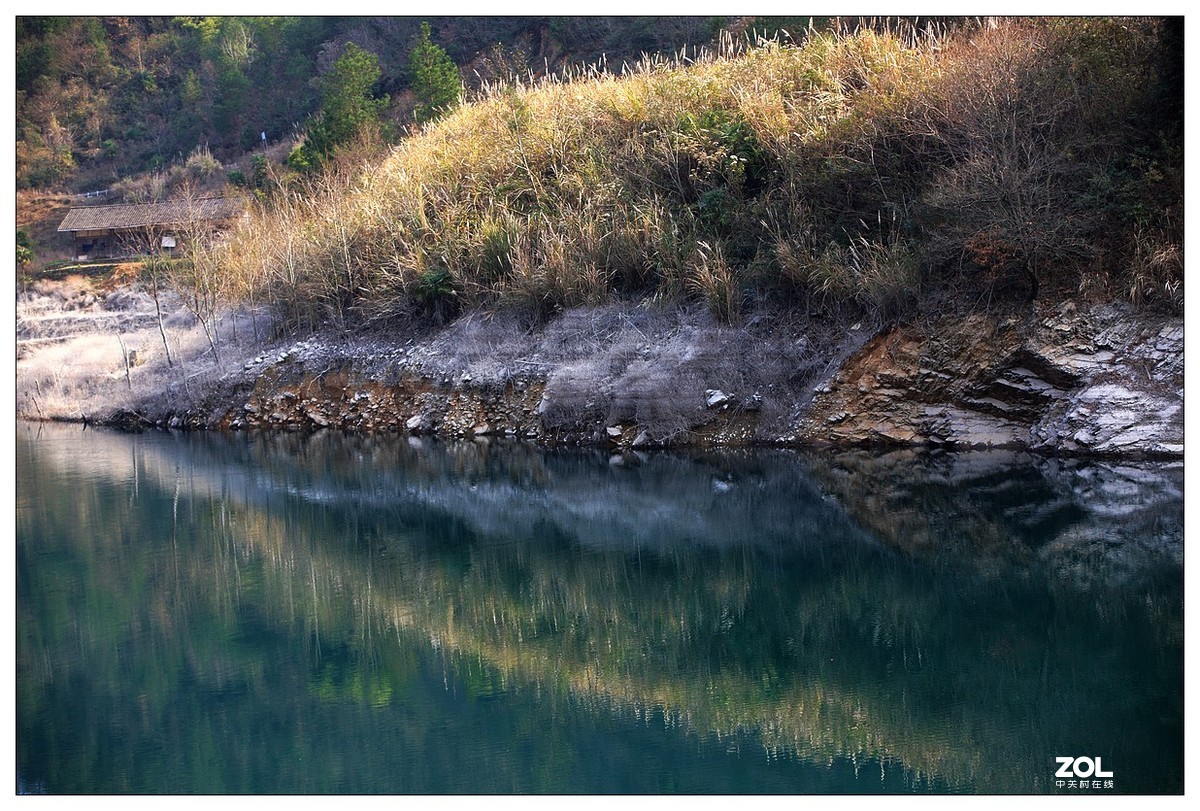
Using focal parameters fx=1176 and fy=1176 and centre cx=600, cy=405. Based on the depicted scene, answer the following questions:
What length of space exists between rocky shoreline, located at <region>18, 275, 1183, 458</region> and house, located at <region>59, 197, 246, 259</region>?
544 cm

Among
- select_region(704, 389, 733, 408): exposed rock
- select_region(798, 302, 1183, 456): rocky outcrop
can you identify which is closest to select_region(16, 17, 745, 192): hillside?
select_region(704, 389, 733, 408): exposed rock

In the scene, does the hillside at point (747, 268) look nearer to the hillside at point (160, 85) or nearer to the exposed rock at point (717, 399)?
the exposed rock at point (717, 399)

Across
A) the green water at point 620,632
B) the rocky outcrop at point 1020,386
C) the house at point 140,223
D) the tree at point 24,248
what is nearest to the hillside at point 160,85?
the house at point 140,223

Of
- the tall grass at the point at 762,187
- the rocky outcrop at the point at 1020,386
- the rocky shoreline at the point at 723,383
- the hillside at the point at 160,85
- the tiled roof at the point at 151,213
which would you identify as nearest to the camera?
the rocky outcrop at the point at 1020,386

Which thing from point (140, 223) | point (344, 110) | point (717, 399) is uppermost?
point (344, 110)

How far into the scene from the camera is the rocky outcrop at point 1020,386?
570 inches

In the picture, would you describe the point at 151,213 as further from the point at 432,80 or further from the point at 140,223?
the point at 432,80

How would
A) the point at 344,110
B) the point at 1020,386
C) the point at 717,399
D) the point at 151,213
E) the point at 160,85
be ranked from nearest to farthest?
the point at 1020,386, the point at 717,399, the point at 344,110, the point at 151,213, the point at 160,85

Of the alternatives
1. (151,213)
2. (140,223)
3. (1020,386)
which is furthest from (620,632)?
(140,223)

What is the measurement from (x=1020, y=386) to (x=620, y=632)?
A: 28.2 feet

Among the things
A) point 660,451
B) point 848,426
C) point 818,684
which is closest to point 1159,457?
point 848,426

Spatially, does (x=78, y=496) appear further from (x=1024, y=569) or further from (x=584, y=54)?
(x=584, y=54)

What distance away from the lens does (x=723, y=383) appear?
17969mm

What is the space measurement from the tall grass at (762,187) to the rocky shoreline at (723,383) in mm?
684
